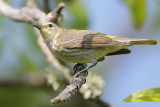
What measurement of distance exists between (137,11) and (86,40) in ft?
4.15

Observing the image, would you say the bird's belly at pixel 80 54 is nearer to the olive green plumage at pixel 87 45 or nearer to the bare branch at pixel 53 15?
the olive green plumage at pixel 87 45

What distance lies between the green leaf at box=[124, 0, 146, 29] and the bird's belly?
3.66 feet

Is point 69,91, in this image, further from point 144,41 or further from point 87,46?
point 144,41

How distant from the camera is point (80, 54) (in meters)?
3.52

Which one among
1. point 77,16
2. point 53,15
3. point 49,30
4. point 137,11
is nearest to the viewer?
point 53,15

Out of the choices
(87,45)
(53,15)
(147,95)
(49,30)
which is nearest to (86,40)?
(87,45)

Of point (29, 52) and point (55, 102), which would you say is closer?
point (55, 102)

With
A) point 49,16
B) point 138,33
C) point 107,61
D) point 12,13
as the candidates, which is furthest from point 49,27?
point 138,33

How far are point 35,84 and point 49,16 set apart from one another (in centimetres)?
147

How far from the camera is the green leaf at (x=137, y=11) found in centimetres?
423

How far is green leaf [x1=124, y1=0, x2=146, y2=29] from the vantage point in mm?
4234

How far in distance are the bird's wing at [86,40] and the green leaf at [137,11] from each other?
0.94 m

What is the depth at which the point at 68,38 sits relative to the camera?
3.73m

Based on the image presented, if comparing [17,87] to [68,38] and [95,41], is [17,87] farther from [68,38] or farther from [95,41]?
[95,41]
